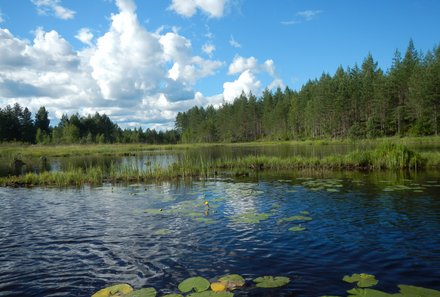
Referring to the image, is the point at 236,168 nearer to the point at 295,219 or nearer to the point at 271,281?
the point at 295,219

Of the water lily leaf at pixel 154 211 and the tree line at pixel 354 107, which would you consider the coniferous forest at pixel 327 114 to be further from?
the water lily leaf at pixel 154 211

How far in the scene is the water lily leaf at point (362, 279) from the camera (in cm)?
771

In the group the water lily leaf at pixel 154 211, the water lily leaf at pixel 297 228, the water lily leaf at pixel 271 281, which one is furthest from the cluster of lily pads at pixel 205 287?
the water lily leaf at pixel 154 211

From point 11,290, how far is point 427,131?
82992 millimetres

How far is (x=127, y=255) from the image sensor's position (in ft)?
34.5

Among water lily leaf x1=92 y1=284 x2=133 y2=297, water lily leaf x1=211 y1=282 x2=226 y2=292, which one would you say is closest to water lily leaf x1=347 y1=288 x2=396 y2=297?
water lily leaf x1=211 y1=282 x2=226 y2=292

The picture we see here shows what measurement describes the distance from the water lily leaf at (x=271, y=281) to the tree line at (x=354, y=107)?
77.0 meters

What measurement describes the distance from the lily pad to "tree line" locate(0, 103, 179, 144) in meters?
97.1

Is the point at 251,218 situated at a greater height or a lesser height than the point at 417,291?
greater

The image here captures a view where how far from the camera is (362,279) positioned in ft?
26.2

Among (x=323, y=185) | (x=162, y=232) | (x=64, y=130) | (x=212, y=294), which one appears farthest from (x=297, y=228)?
(x=64, y=130)

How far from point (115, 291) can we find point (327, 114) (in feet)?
333

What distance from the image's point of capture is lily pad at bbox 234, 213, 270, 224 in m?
13.9

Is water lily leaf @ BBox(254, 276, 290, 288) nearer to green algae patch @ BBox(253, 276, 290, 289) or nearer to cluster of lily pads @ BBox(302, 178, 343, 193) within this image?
green algae patch @ BBox(253, 276, 290, 289)
